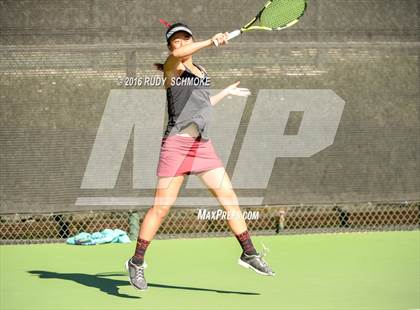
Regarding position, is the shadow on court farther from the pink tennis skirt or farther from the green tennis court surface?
the pink tennis skirt

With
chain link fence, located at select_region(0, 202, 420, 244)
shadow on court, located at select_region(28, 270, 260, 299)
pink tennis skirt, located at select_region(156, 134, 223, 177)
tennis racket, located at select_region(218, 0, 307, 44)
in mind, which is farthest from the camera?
chain link fence, located at select_region(0, 202, 420, 244)

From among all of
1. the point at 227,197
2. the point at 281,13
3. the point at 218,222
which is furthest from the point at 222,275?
the point at 218,222

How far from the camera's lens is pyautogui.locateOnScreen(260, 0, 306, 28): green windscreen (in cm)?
696

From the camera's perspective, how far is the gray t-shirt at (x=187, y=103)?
642 cm

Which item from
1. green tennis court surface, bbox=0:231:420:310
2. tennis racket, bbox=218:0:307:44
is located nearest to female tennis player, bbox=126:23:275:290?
green tennis court surface, bbox=0:231:420:310

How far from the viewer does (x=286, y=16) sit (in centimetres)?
711

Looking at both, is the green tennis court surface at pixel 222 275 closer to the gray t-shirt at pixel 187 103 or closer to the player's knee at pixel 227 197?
the player's knee at pixel 227 197

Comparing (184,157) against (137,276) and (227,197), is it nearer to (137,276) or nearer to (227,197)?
(227,197)

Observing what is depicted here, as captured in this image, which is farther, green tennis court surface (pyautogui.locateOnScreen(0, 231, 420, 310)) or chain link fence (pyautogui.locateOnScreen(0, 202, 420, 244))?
chain link fence (pyautogui.locateOnScreen(0, 202, 420, 244))

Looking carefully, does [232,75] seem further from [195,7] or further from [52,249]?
[52,249]

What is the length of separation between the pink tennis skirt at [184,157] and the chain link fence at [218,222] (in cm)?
280

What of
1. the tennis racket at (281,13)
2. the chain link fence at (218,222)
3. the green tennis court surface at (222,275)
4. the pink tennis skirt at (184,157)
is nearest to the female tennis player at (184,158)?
the pink tennis skirt at (184,157)

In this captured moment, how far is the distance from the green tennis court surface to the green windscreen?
73.2 inches

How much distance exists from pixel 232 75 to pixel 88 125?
4.74 feet
